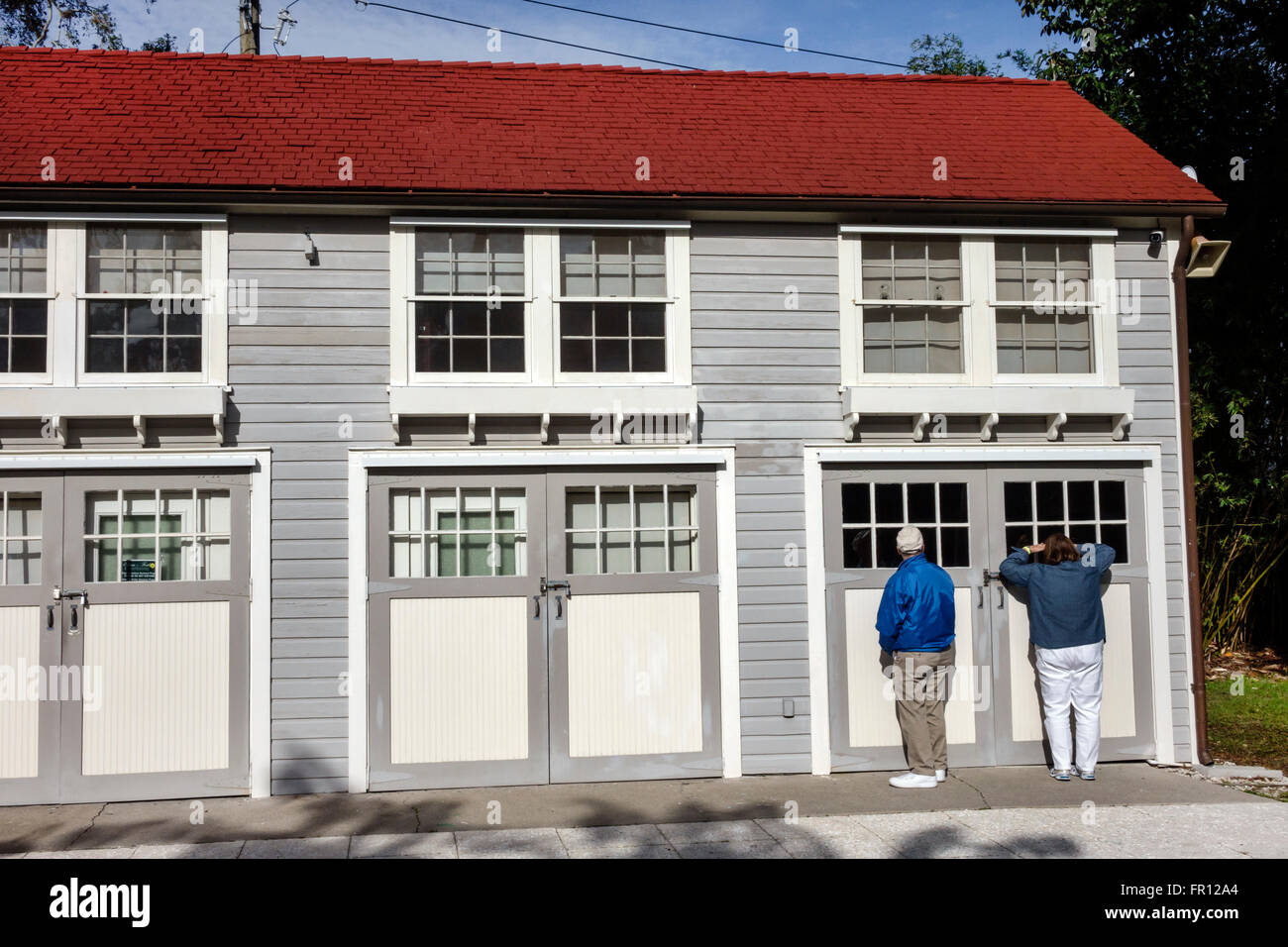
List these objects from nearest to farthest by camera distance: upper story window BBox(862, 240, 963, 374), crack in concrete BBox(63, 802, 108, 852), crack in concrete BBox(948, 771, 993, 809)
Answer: crack in concrete BBox(63, 802, 108, 852), crack in concrete BBox(948, 771, 993, 809), upper story window BBox(862, 240, 963, 374)

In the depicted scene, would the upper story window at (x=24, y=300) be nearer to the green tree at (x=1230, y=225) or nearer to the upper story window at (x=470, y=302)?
the upper story window at (x=470, y=302)

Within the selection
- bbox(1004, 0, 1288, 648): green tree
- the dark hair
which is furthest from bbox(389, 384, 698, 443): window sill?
bbox(1004, 0, 1288, 648): green tree

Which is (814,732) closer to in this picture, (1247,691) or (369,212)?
(369,212)

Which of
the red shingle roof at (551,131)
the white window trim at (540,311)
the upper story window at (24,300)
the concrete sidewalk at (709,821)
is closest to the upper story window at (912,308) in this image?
the red shingle roof at (551,131)

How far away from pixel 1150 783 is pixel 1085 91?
1042 cm

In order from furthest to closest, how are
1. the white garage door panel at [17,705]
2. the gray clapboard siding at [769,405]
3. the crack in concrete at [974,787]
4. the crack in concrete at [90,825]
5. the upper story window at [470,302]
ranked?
the gray clapboard siding at [769,405] < the upper story window at [470,302] < the white garage door panel at [17,705] < the crack in concrete at [974,787] < the crack in concrete at [90,825]

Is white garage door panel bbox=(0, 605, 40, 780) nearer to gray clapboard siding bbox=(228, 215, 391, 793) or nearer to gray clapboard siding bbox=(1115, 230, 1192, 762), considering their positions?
gray clapboard siding bbox=(228, 215, 391, 793)

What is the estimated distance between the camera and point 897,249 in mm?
8531

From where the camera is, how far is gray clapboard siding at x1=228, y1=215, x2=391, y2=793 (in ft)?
25.1

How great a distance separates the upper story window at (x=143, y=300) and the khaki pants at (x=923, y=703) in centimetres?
553

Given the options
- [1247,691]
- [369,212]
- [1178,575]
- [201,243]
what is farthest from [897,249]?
[1247,691]

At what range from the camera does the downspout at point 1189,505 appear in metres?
8.38

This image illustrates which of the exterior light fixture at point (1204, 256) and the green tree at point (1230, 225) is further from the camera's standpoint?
the green tree at point (1230, 225)

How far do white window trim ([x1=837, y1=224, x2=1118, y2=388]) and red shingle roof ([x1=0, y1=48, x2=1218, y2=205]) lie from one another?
0.30m
